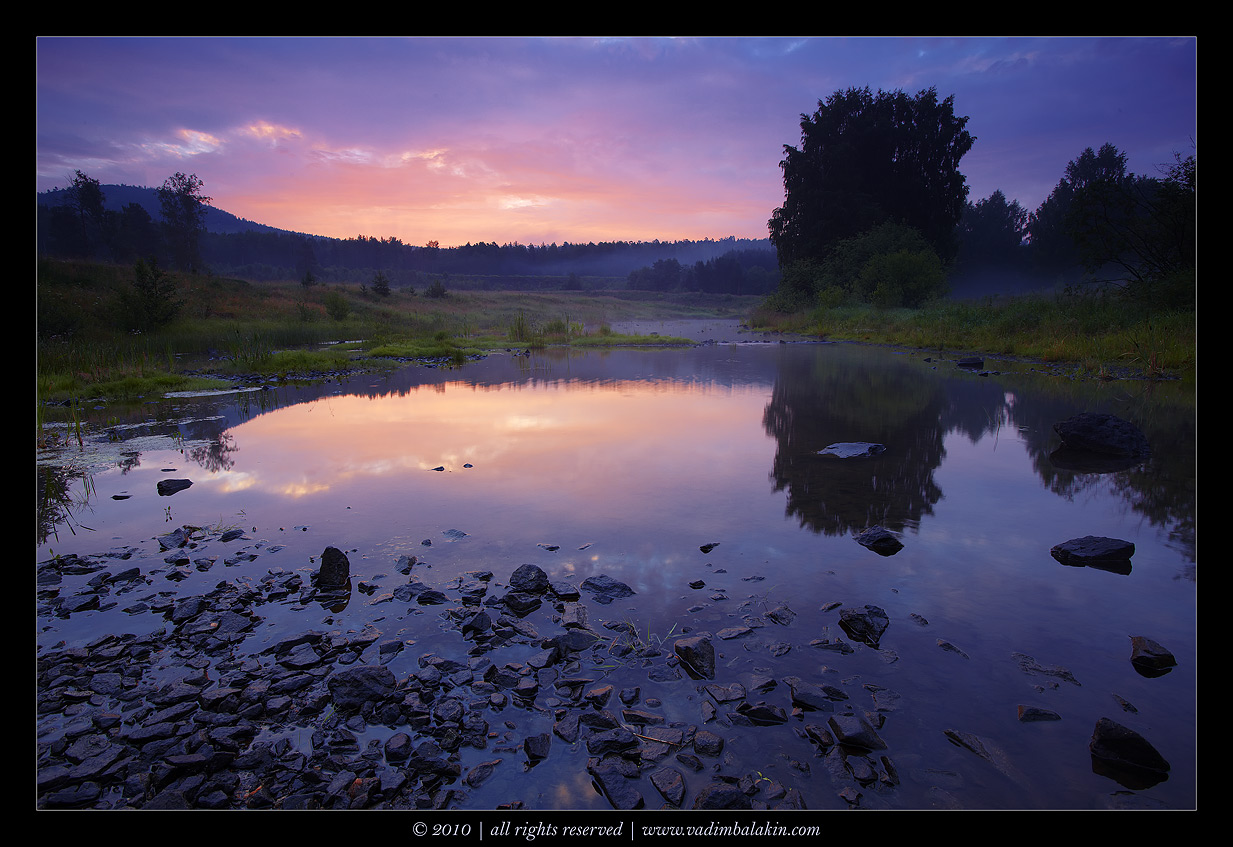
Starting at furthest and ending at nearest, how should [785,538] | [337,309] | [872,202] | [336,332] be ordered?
[872,202]
[337,309]
[336,332]
[785,538]

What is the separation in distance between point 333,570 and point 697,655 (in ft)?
9.42

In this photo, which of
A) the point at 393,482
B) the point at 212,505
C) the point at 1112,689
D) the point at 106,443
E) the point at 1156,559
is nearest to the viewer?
the point at 1112,689

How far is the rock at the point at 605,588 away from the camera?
13.9ft

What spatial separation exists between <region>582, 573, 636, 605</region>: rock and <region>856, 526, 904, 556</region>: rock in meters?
2.27

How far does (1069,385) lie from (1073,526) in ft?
38.2

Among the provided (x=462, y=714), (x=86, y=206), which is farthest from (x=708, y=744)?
(x=86, y=206)

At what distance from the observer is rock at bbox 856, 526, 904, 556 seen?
5.11 metres

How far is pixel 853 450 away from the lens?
338 inches

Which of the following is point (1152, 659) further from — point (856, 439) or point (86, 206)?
point (86, 206)

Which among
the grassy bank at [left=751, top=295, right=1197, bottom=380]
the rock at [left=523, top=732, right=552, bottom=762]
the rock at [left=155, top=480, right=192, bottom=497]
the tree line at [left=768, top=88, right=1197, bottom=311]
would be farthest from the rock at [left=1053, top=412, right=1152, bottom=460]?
the tree line at [left=768, top=88, right=1197, bottom=311]

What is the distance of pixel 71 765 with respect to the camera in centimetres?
270
